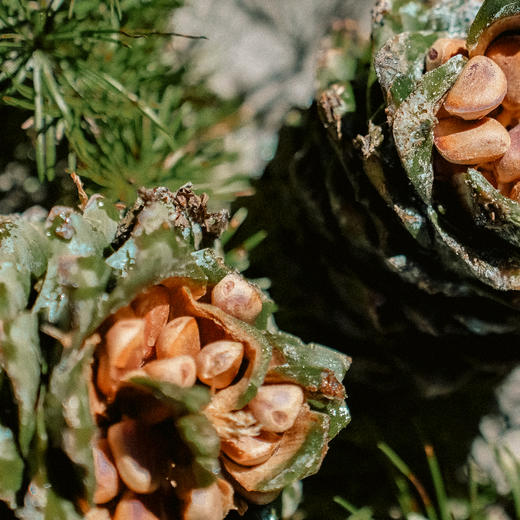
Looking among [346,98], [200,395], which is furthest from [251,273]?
[200,395]

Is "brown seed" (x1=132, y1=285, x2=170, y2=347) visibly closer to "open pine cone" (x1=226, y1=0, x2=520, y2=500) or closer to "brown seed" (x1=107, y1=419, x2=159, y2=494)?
"brown seed" (x1=107, y1=419, x2=159, y2=494)

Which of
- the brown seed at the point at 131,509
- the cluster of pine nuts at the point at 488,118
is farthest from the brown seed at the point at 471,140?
the brown seed at the point at 131,509

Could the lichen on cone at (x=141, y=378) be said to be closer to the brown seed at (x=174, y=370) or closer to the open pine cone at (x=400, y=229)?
the brown seed at (x=174, y=370)

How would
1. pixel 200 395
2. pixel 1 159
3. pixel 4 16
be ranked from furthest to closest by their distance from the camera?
pixel 1 159 < pixel 4 16 < pixel 200 395

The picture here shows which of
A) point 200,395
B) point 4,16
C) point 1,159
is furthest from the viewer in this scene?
point 1,159

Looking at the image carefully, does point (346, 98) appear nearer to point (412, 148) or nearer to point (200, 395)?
point (412, 148)

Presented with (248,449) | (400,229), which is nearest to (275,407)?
(248,449)
